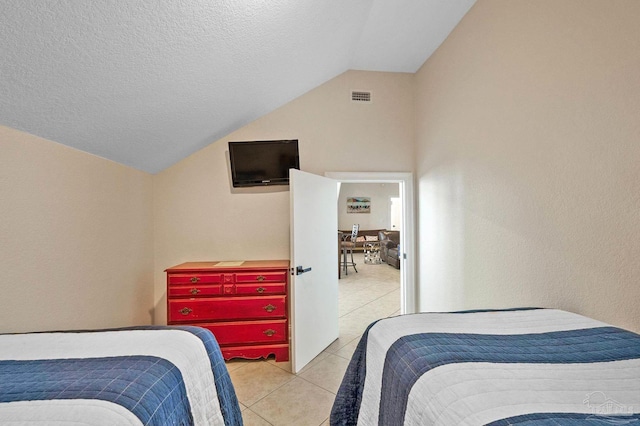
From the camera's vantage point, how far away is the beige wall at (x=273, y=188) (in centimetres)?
307

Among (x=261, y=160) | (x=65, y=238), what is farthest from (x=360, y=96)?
(x=65, y=238)

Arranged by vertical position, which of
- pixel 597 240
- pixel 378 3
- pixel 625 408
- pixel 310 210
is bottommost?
pixel 625 408

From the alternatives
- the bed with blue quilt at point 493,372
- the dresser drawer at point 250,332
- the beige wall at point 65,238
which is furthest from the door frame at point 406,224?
the beige wall at point 65,238

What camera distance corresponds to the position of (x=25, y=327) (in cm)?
155

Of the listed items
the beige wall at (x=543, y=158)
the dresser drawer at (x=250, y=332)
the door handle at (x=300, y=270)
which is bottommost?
the dresser drawer at (x=250, y=332)

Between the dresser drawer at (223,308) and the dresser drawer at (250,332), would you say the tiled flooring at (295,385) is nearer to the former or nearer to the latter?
the dresser drawer at (250,332)

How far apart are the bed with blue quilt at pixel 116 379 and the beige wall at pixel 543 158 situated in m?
1.83

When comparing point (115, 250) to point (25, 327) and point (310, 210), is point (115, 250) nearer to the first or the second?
point (25, 327)

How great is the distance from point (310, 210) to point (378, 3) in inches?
71.9

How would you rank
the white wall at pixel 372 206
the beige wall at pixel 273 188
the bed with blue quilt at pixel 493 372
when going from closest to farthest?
the bed with blue quilt at pixel 493 372 → the beige wall at pixel 273 188 → the white wall at pixel 372 206

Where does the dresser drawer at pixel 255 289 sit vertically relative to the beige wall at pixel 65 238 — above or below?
below

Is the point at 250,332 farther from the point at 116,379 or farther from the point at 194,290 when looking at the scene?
the point at 116,379

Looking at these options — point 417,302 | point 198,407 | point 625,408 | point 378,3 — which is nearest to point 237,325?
point 198,407

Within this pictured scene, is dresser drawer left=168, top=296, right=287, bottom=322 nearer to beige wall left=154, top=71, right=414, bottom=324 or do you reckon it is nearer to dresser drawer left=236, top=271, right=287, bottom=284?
dresser drawer left=236, top=271, right=287, bottom=284
